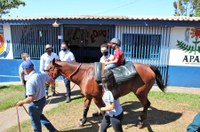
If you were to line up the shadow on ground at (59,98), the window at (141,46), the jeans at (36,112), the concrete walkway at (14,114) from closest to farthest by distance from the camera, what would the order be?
1. the jeans at (36,112)
2. the concrete walkway at (14,114)
3. the shadow on ground at (59,98)
4. the window at (141,46)

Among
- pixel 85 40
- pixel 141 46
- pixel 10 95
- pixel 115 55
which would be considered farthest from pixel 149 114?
pixel 85 40

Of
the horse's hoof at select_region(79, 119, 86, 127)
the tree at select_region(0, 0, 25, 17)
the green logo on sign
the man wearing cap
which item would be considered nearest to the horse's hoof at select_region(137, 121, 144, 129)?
the horse's hoof at select_region(79, 119, 86, 127)

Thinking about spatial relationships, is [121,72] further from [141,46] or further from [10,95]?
[10,95]

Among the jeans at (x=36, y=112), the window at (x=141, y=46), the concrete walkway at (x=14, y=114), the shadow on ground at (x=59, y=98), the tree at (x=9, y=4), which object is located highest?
the tree at (x=9, y=4)

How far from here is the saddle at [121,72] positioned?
506cm

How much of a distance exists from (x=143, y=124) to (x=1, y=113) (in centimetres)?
405

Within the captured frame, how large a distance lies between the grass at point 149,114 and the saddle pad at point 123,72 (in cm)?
117

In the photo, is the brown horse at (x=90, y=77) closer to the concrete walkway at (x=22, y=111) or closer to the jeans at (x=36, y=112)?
the jeans at (x=36, y=112)

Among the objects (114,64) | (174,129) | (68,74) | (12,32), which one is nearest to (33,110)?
(68,74)

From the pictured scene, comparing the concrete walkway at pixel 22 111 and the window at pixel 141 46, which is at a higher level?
the window at pixel 141 46

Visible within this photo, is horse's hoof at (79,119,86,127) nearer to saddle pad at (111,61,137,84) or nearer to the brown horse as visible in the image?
the brown horse

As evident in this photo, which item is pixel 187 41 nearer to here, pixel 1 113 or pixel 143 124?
pixel 143 124

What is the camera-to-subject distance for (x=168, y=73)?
9242mm

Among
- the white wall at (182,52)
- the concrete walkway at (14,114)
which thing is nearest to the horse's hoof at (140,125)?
the concrete walkway at (14,114)
